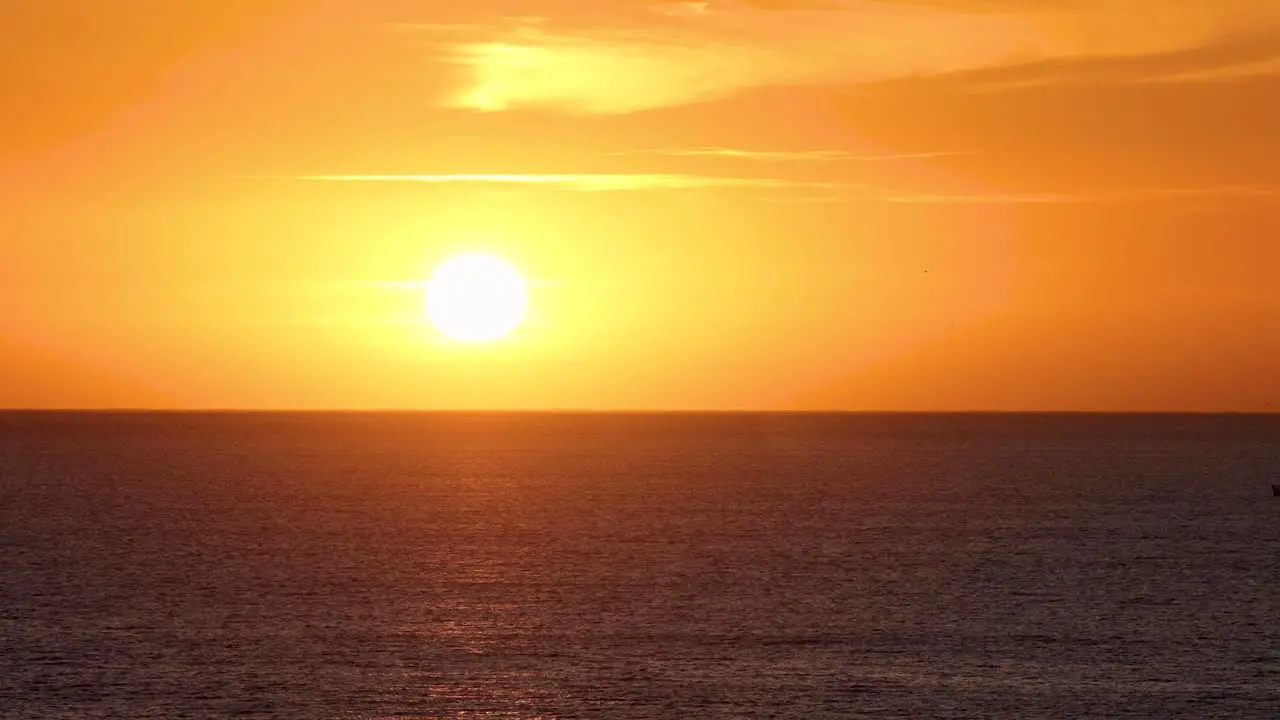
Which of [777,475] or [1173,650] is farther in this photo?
[777,475]

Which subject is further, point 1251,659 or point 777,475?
point 777,475

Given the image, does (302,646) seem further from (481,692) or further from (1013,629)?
(1013,629)

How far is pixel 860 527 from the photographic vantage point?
116 meters

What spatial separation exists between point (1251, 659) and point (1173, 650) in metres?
3.25

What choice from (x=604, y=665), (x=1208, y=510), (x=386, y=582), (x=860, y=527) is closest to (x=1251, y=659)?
(x=604, y=665)

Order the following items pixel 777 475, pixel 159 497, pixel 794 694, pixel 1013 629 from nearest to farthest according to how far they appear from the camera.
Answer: pixel 794 694
pixel 1013 629
pixel 159 497
pixel 777 475

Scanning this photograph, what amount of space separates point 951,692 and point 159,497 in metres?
117

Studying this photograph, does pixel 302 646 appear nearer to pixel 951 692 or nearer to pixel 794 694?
pixel 794 694

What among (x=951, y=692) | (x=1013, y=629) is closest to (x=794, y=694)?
(x=951, y=692)

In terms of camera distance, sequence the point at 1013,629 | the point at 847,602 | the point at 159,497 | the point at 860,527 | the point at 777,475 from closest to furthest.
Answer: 1. the point at 1013,629
2. the point at 847,602
3. the point at 860,527
4. the point at 159,497
5. the point at 777,475

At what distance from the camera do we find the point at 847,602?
72625 millimetres

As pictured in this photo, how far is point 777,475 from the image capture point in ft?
654

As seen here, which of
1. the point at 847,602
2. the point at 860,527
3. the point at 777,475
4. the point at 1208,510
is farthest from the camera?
the point at 777,475

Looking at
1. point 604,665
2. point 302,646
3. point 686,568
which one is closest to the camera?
point 604,665
